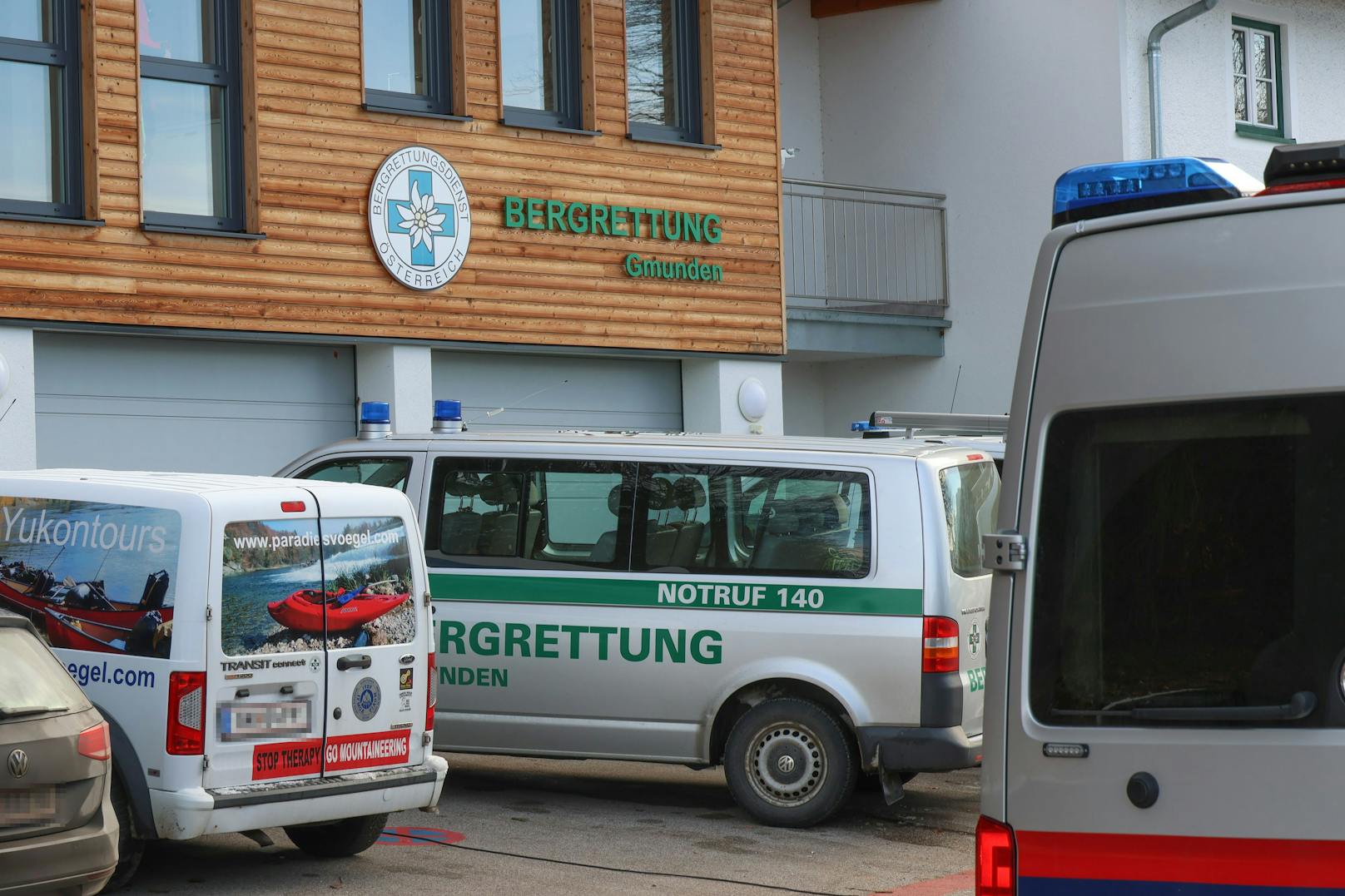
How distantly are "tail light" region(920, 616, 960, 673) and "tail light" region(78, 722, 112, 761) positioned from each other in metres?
4.12

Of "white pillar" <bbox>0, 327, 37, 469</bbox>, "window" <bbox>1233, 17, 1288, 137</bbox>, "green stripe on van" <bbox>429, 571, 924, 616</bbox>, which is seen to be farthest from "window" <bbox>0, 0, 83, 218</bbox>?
"window" <bbox>1233, 17, 1288, 137</bbox>

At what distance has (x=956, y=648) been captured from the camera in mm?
8672

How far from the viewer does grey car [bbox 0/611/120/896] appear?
5.66m

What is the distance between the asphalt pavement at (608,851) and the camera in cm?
763

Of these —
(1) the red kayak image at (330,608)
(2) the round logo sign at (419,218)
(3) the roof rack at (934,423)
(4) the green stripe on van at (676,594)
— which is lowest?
(4) the green stripe on van at (676,594)

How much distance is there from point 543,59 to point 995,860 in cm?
1262

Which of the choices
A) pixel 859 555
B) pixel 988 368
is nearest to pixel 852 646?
pixel 859 555

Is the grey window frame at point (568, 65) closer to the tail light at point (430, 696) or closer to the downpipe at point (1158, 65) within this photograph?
the downpipe at point (1158, 65)

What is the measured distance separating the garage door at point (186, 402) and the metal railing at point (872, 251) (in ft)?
21.7

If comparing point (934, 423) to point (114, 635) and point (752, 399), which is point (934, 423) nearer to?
point (752, 399)

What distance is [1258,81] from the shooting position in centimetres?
1966

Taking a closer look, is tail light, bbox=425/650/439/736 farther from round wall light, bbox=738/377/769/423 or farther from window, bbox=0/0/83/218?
round wall light, bbox=738/377/769/423

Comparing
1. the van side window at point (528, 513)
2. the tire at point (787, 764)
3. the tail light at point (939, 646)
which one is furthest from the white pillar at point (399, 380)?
the tail light at point (939, 646)

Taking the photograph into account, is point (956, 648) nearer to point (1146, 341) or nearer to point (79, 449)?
point (1146, 341)
